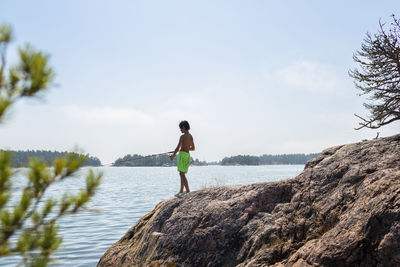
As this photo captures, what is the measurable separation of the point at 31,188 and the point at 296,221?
4275 mm

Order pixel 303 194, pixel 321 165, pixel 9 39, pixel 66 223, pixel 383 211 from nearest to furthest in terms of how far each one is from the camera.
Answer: pixel 9 39 → pixel 383 211 → pixel 303 194 → pixel 321 165 → pixel 66 223

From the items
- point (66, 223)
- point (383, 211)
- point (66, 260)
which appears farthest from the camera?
point (66, 223)

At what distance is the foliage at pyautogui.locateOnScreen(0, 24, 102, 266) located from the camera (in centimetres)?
244

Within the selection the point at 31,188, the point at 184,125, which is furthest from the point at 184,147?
the point at 31,188

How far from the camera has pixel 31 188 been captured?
255cm

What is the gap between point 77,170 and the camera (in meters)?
2.67

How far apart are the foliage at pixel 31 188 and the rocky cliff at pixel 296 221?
11.3ft

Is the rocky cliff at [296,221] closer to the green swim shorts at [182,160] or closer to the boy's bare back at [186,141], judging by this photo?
the green swim shorts at [182,160]

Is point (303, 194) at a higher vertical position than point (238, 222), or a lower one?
higher

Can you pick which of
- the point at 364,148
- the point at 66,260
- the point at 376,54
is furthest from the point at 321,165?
the point at 376,54

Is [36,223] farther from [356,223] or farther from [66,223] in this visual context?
[66,223]

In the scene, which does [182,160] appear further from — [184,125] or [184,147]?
[184,125]

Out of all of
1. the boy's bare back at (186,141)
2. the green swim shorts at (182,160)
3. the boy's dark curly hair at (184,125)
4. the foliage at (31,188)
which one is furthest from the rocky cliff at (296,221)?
the foliage at (31,188)

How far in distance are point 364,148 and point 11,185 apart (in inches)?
232
